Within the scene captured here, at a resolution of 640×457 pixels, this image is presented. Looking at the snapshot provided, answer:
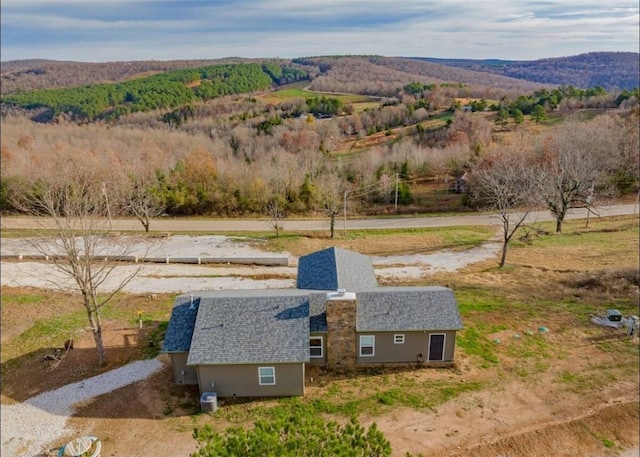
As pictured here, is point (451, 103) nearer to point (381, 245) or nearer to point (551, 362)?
point (381, 245)

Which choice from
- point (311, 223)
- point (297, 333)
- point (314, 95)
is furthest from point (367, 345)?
point (314, 95)

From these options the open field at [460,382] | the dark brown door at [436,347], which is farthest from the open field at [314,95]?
the dark brown door at [436,347]

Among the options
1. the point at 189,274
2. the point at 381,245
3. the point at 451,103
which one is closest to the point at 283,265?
the point at 189,274

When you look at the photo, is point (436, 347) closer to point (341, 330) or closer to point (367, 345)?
point (367, 345)

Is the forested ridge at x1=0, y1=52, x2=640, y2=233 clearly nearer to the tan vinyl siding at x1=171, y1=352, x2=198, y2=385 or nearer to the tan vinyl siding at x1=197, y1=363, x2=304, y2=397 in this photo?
the tan vinyl siding at x1=171, y1=352, x2=198, y2=385

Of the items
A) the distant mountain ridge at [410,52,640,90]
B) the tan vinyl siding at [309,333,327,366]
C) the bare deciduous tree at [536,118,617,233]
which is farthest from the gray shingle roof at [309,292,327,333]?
the distant mountain ridge at [410,52,640,90]

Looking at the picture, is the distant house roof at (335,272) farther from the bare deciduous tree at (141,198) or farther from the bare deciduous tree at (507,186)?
the bare deciduous tree at (141,198)
